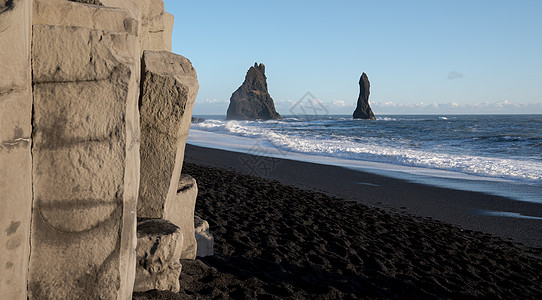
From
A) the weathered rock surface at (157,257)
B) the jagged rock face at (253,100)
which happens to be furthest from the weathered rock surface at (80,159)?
the jagged rock face at (253,100)

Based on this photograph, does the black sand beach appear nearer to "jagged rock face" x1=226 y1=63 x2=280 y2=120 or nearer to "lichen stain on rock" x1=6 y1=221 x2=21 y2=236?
"lichen stain on rock" x1=6 y1=221 x2=21 y2=236

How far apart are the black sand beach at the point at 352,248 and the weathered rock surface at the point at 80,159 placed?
2.71ft

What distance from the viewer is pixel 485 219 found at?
23.9 ft

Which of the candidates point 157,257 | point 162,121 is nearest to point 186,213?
point 157,257

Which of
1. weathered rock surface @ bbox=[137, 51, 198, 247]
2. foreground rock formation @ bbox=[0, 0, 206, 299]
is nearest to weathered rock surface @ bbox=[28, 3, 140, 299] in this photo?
foreground rock formation @ bbox=[0, 0, 206, 299]

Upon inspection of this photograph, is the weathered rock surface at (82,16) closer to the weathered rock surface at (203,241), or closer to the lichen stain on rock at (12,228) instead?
the lichen stain on rock at (12,228)

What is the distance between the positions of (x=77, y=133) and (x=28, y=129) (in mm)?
242

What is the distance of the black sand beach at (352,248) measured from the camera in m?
3.96

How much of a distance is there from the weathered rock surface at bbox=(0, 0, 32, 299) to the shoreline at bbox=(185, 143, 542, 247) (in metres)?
6.45

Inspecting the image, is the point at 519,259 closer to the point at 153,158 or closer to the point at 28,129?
the point at 153,158

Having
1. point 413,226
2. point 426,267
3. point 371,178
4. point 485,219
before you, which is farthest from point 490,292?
point 371,178

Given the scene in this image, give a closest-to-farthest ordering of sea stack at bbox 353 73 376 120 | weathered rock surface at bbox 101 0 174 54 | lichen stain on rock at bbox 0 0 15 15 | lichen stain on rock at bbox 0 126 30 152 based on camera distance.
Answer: lichen stain on rock at bbox 0 0 15 15 < lichen stain on rock at bbox 0 126 30 152 < weathered rock surface at bbox 101 0 174 54 < sea stack at bbox 353 73 376 120

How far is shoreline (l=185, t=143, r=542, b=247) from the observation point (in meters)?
6.89

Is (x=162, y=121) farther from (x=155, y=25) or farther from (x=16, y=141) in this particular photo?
(x=16, y=141)
